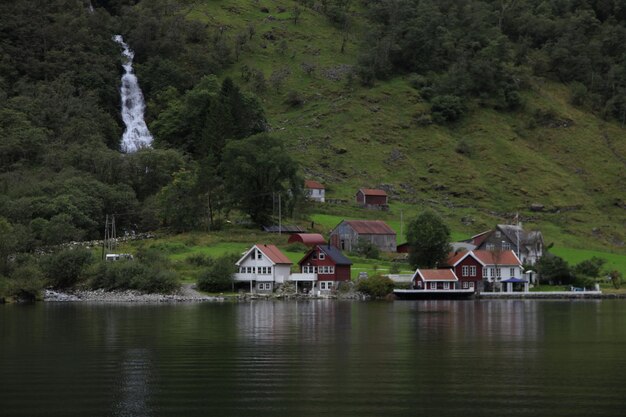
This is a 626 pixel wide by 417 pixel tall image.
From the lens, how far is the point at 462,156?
6265 inches

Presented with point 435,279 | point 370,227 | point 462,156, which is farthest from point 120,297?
point 462,156

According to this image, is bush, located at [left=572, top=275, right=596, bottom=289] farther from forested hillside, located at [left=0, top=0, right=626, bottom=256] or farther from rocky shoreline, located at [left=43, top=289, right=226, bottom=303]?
rocky shoreline, located at [left=43, top=289, right=226, bottom=303]

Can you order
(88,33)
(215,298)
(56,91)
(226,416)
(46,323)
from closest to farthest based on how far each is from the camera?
(226,416) < (46,323) < (215,298) < (56,91) < (88,33)

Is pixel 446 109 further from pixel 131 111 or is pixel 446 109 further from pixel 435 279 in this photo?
pixel 435 279

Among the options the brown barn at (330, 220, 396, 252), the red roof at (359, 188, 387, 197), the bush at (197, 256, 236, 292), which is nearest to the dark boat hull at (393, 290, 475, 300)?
the bush at (197, 256, 236, 292)

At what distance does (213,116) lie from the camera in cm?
13175

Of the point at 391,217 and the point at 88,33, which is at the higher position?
the point at 88,33

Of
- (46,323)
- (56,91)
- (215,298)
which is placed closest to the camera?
(46,323)

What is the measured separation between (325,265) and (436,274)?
37.4 feet

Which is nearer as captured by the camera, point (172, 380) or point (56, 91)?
point (172, 380)

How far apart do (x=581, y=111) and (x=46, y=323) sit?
144 m

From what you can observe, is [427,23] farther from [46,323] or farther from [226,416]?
[226,416]

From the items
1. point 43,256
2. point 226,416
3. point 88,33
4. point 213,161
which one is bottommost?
point 226,416

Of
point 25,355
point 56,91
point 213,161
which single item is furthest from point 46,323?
point 56,91
